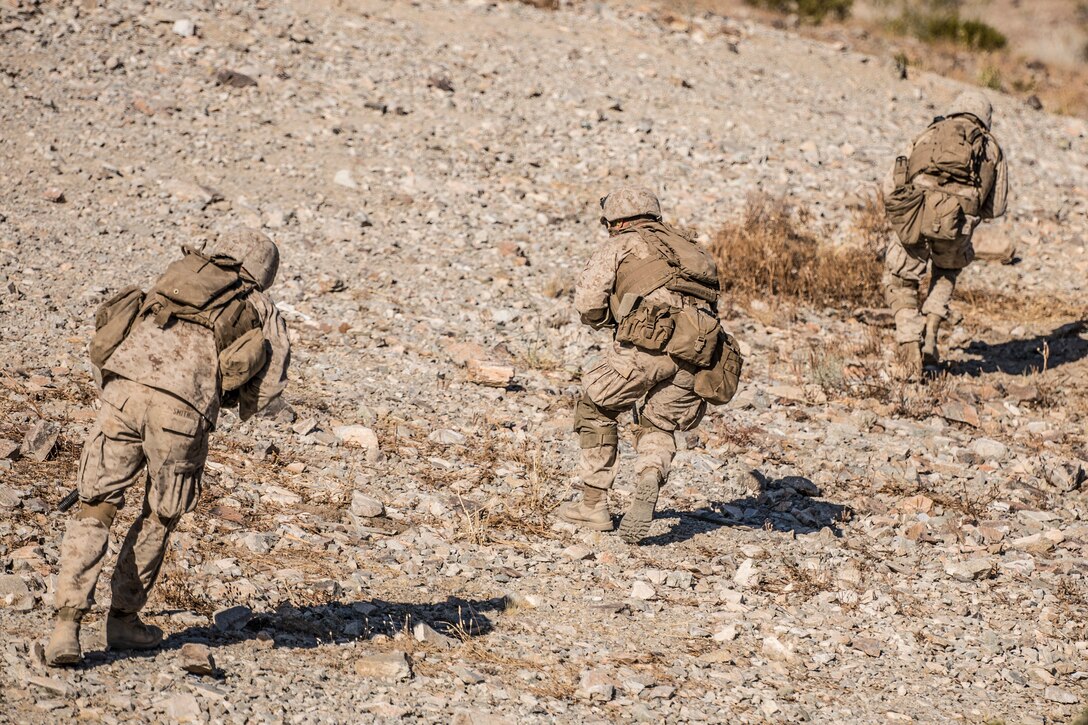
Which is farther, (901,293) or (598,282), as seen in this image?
(901,293)

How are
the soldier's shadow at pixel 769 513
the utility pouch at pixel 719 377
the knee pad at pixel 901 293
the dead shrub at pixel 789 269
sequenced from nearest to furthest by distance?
the utility pouch at pixel 719 377 → the soldier's shadow at pixel 769 513 → the knee pad at pixel 901 293 → the dead shrub at pixel 789 269

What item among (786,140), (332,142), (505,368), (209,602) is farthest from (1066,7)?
(209,602)

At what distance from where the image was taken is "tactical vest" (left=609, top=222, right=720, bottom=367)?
20.4 ft

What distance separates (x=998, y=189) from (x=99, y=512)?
765cm

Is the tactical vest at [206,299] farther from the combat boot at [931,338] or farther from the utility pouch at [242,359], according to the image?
the combat boot at [931,338]

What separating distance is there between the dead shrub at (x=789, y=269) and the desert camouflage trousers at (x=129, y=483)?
7.37 meters

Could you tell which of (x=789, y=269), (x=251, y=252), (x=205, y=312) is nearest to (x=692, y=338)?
(x=251, y=252)

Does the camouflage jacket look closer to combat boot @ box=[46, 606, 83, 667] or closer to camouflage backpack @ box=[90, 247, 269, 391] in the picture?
camouflage backpack @ box=[90, 247, 269, 391]

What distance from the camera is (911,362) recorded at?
9945mm

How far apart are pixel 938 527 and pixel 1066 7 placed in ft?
110

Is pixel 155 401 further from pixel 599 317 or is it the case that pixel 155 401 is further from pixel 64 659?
pixel 599 317

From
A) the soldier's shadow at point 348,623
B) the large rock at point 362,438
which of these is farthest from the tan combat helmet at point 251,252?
the large rock at point 362,438

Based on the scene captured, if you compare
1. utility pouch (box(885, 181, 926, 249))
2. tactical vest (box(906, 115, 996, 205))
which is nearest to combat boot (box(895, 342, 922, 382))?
utility pouch (box(885, 181, 926, 249))

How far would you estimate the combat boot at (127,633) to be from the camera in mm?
4812
